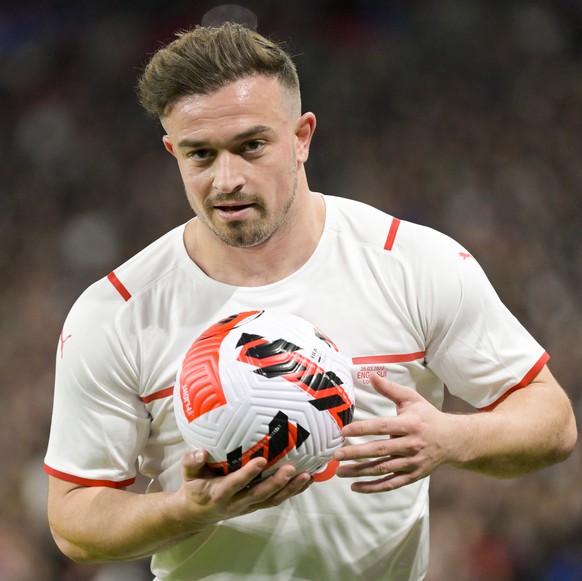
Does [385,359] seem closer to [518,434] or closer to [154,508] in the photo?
[518,434]

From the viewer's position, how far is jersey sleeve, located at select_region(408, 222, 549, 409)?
2500 mm

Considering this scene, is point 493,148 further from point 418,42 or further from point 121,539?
point 121,539

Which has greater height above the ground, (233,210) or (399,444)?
(233,210)

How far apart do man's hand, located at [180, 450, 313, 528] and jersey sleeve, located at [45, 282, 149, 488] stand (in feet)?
1.45

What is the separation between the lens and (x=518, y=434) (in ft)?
7.86

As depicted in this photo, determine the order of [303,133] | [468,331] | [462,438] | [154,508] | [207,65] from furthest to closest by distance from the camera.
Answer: [303,133] → [468,331] → [207,65] → [154,508] → [462,438]

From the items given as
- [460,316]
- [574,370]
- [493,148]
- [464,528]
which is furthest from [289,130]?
[493,148]

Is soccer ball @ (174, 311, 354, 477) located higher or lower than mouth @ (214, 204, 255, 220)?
lower

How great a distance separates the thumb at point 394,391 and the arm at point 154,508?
261 millimetres

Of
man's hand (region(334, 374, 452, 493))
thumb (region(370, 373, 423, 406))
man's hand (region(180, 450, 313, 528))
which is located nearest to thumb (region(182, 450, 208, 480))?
man's hand (region(180, 450, 313, 528))

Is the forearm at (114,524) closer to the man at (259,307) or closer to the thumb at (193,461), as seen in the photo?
the man at (259,307)

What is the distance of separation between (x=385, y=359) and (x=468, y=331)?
241 millimetres

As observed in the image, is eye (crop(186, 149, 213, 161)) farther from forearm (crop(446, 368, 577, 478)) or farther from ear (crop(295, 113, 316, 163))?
forearm (crop(446, 368, 577, 478))

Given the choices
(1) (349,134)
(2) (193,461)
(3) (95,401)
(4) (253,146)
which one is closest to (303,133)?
(4) (253,146)
